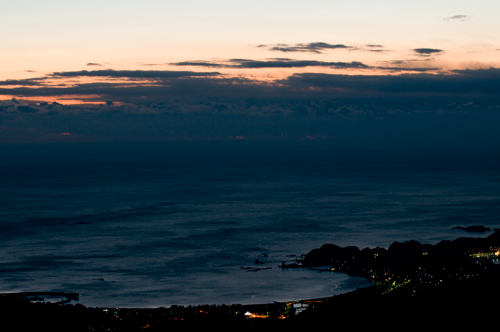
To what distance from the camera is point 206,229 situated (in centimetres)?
8819

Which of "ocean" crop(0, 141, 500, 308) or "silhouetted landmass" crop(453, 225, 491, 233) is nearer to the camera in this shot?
"ocean" crop(0, 141, 500, 308)

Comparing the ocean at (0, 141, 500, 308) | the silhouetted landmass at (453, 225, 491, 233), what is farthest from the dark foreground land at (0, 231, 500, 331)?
the silhouetted landmass at (453, 225, 491, 233)

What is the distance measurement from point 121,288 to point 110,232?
3230cm

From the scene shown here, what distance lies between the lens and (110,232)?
86062 mm

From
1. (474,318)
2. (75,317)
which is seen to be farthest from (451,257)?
(75,317)

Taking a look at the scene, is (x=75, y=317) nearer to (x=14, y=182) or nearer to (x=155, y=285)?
(x=155, y=285)

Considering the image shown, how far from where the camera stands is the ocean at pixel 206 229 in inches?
2178

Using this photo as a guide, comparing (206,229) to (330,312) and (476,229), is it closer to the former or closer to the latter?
(476,229)

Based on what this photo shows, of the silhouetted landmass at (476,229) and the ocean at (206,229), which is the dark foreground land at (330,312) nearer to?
the ocean at (206,229)

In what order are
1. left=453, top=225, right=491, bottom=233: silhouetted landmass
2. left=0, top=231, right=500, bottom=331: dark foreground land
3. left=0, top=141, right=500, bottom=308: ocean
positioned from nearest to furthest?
left=0, top=231, right=500, bottom=331: dark foreground land, left=0, top=141, right=500, bottom=308: ocean, left=453, top=225, right=491, bottom=233: silhouetted landmass

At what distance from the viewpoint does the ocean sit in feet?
181

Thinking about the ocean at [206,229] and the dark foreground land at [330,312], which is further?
the ocean at [206,229]

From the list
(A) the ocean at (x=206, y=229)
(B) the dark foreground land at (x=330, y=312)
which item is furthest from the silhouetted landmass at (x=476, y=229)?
(B) the dark foreground land at (x=330, y=312)

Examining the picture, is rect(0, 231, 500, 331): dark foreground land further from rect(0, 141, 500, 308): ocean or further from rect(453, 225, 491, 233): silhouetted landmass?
rect(453, 225, 491, 233): silhouetted landmass
